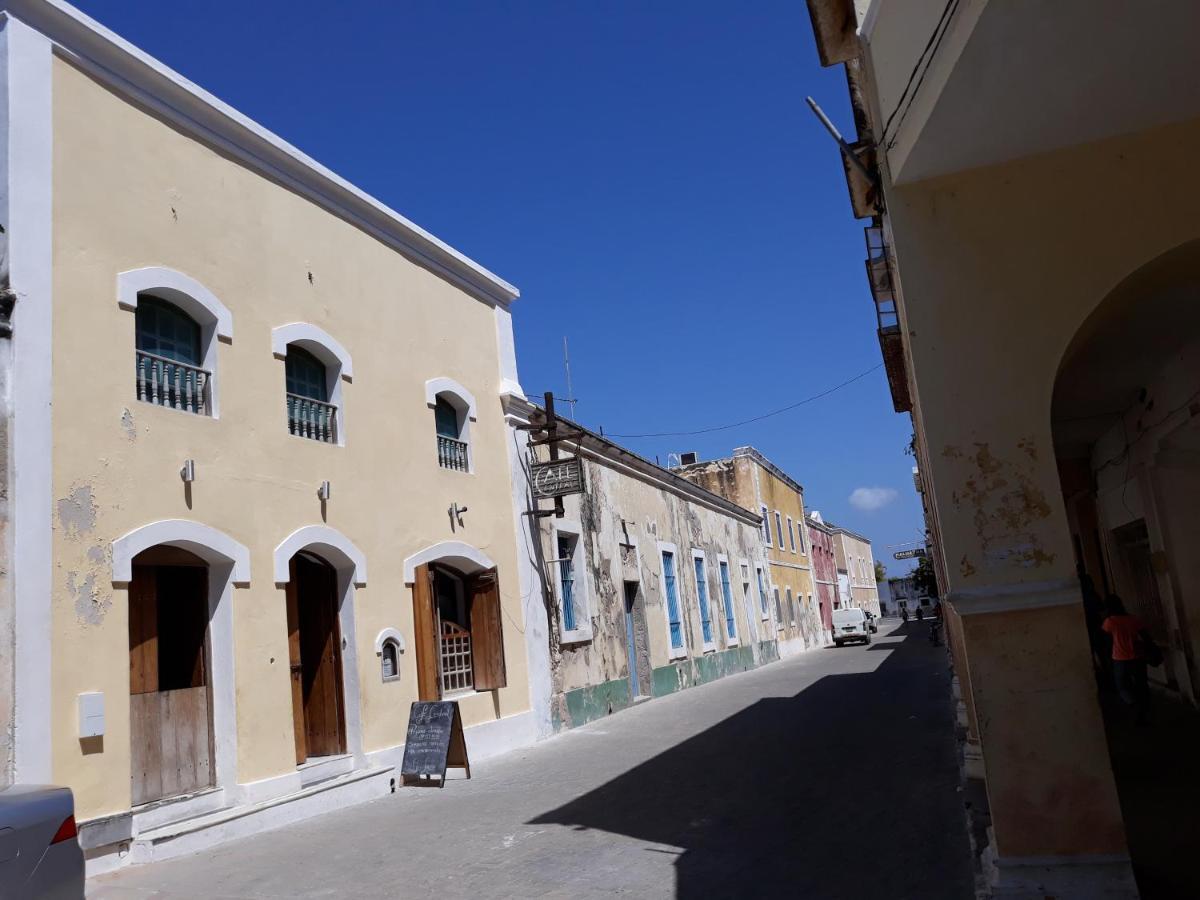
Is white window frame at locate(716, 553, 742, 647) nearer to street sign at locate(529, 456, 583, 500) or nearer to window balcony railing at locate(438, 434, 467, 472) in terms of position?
street sign at locate(529, 456, 583, 500)

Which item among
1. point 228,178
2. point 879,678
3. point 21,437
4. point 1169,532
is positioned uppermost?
point 228,178

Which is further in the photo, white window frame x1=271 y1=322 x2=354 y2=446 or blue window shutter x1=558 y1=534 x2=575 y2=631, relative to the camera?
blue window shutter x1=558 y1=534 x2=575 y2=631

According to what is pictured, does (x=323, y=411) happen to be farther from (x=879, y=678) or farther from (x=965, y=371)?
(x=879, y=678)

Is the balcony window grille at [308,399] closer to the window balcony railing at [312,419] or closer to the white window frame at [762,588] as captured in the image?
the window balcony railing at [312,419]

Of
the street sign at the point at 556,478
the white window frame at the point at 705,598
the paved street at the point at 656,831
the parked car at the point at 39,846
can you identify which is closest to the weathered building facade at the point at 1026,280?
→ the paved street at the point at 656,831

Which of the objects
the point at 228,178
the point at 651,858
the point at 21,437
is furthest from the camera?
the point at 228,178

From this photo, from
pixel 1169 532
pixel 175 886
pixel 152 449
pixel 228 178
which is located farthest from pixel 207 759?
pixel 1169 532

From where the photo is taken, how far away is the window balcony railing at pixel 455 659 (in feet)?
40.0

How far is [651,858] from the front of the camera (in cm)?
632

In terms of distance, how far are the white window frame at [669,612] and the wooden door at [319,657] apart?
1110cm

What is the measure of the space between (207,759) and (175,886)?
1878mm

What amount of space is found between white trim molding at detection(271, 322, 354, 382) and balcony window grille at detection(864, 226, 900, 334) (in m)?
6.76

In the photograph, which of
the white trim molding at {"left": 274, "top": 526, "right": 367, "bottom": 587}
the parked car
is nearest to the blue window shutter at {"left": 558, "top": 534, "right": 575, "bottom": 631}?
the white trim molding at {"left": 274, "top": 526, "right": 367, "bottom": 587}

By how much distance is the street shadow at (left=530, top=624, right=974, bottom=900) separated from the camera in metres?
5.63
